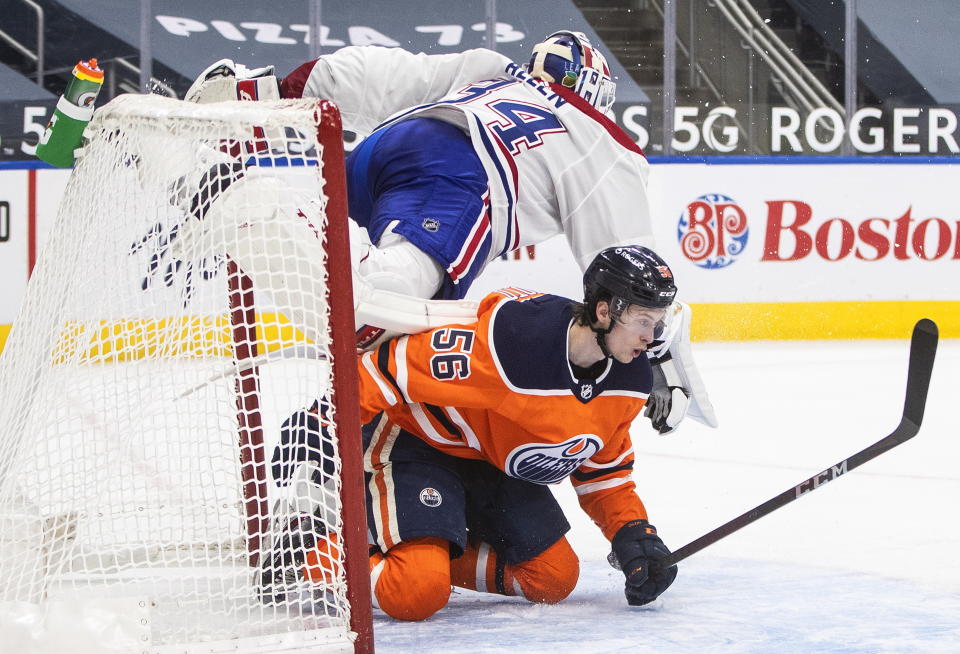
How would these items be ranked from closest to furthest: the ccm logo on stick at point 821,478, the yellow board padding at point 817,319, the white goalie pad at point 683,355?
the ccm logo on stick at point 821,478 → the white goalie pad at point 683,355 → the yellow board padding at point 817,319

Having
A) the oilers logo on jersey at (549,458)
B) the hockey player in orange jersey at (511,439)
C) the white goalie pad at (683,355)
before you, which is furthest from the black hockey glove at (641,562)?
the white goalie pad at (683,355)

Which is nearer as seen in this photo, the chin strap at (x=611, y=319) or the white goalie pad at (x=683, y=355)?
the chin strap at (x=611, y=319)

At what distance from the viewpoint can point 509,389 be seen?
5.99 feet

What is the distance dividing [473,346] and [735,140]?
14.4 ft

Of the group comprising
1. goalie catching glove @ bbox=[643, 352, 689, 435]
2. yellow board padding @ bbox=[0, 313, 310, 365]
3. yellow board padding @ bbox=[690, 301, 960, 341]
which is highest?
yellow board padding @ bbox=[690, 301, 960, 341]

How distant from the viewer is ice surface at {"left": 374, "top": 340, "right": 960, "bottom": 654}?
1755 millimetres

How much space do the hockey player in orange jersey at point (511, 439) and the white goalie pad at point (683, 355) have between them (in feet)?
0.47

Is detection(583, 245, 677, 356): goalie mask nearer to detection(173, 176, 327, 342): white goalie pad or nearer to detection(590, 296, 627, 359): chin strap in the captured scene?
detection(590, 296, 627, 359): chin strap

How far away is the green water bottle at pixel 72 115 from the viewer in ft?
5.15

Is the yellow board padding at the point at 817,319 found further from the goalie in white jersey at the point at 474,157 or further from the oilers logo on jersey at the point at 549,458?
the oilers logo on jersey at the point at 549,458

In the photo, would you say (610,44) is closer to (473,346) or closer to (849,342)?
(849,342)

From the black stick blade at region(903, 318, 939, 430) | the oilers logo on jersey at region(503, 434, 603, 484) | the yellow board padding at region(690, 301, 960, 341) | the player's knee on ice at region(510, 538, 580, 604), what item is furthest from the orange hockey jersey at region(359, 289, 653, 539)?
the yellow board padding at region(690, 301, 960, 341)

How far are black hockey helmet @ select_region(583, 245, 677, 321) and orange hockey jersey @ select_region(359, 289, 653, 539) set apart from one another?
77 millimetres

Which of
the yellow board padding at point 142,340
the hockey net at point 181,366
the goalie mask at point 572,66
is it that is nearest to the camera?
the hockey net at point 181,366
